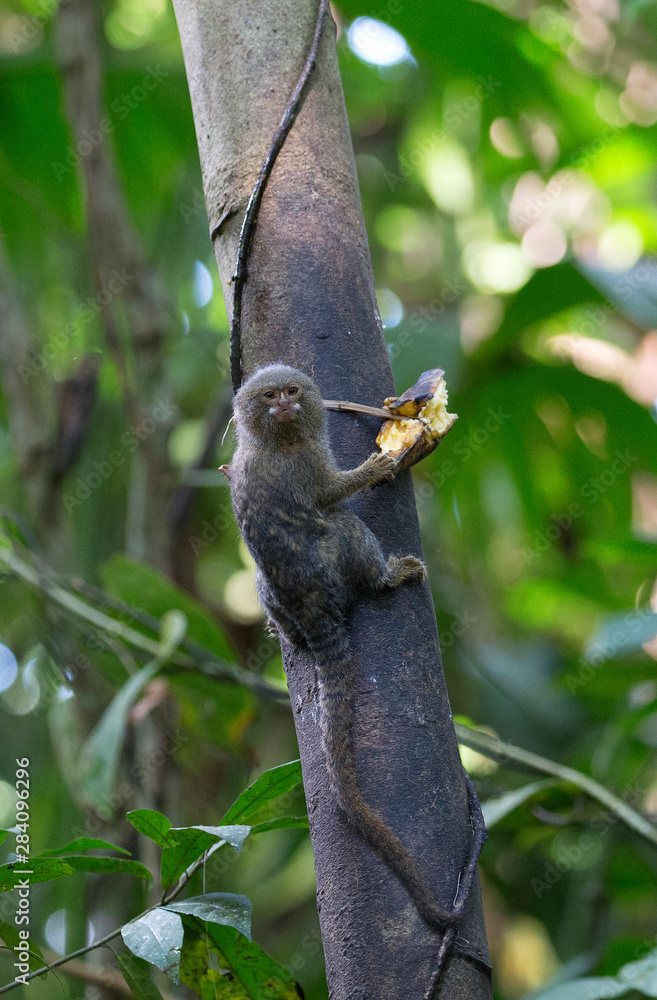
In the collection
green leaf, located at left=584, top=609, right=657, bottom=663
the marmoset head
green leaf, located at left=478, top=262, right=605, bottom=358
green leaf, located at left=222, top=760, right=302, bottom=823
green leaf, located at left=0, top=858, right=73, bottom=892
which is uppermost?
green leaf, located at left=478, top=262, right=605, bottom=358

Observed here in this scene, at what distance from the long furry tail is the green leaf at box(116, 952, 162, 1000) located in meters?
0.66

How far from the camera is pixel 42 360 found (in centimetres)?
460

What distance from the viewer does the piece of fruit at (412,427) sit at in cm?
187

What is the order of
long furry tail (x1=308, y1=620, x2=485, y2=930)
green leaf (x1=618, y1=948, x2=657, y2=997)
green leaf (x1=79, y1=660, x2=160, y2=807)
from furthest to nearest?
green leaf (x1=79, y1=660, x2=160, y2=807)
green leaf (x1=618, y1=948, x2=657, y2=997)
long furry tail (x1=308, y1=620, x2=485, y2=930)

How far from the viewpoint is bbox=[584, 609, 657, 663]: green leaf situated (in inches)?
121

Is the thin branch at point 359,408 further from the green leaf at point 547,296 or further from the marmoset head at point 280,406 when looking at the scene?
the green leaf at point 547,296

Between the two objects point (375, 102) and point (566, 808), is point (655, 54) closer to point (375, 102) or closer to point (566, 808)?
point (375, 102)

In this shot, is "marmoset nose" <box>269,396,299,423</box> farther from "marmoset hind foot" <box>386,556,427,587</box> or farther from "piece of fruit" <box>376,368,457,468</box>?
"marmoset hind foot" <box>386,556,427,587</box>

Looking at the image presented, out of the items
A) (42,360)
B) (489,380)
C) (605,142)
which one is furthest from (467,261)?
(42,360)

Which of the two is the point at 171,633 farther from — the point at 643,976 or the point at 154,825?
the point at 643,976

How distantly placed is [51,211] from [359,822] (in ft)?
14.2

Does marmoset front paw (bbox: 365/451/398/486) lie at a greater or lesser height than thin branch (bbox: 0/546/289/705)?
lesser

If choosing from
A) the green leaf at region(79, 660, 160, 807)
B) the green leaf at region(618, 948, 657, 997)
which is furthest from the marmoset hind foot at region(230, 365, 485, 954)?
the green leaf at region(79, 660, 160, 807)

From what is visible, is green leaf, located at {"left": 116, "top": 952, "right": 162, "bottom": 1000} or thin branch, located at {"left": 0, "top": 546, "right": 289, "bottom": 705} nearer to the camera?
green leaf, located at {"left": 116, "top": 952, "right": 162, "bottom": 1000}
